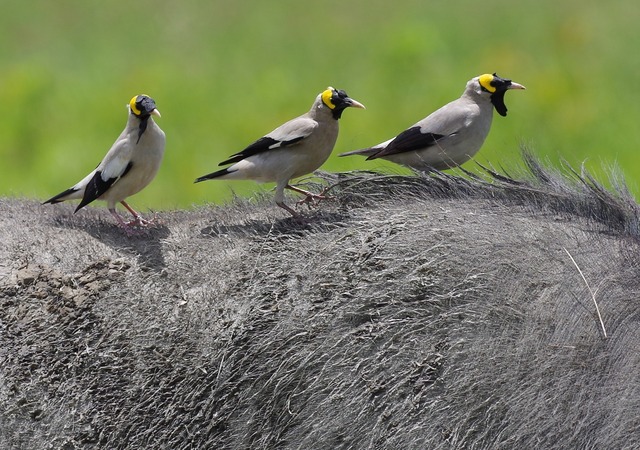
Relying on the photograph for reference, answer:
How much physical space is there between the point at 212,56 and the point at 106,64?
197cm

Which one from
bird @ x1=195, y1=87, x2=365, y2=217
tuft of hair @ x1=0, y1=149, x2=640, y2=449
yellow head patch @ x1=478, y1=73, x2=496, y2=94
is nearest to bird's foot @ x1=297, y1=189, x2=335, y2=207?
bird @ x1=195, y1=87, x2=365, y2=217

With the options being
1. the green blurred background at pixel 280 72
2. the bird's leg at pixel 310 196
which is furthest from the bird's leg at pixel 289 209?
the green blurred background at pixel 280 72

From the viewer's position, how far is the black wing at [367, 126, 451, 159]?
739 centimetres

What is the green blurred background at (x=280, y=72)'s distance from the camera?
18141 mm

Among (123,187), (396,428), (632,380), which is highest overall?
(123,187)

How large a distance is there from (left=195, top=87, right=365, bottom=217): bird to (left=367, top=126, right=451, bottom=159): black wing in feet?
1.08

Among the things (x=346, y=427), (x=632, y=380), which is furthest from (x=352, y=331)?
(x=632, y=380)

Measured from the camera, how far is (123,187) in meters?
7.54

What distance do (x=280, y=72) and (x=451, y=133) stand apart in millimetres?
13710

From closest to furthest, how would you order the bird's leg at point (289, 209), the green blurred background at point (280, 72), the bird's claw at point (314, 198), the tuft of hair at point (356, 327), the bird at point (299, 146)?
the tuft of hair at point (356, 327)
the bird's leg at point (289, 209)
the bird at point (299, 146)
the bird's claw at point (314, 198)
the green blurred background at point (280, 72)

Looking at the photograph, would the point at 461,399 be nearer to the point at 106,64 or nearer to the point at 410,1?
the point at 106,64

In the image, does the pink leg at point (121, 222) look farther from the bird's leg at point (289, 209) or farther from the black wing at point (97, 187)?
the bird's leg at point (289, 209)

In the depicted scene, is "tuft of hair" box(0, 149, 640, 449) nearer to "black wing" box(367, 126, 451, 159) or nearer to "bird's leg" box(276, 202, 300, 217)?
"bird's leg" box(276, 202, 300, 217)

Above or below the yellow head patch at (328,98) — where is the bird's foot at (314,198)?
below
